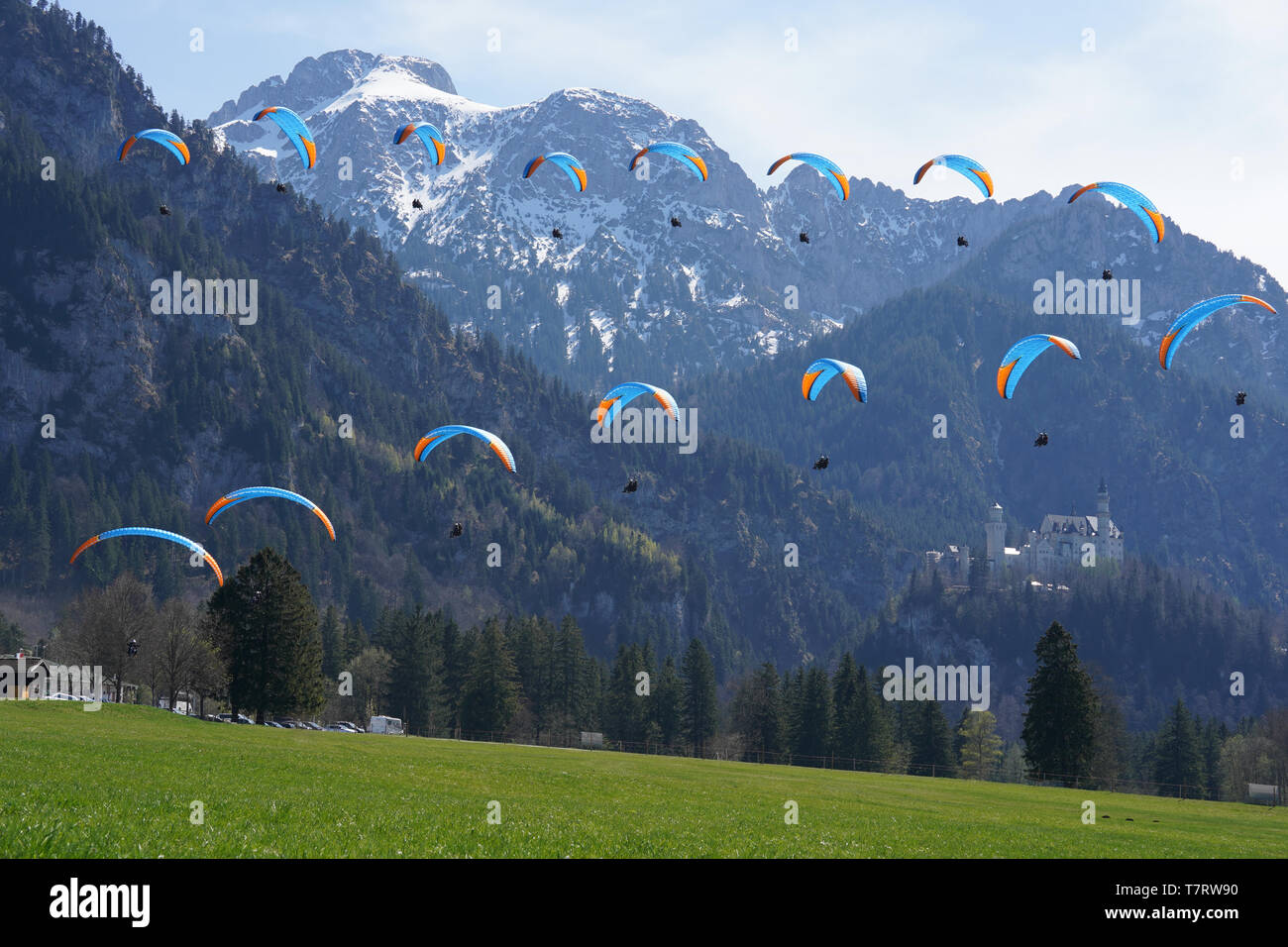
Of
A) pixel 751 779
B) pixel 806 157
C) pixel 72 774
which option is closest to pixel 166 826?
pixel 72 774

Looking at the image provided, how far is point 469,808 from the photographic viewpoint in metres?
31.0

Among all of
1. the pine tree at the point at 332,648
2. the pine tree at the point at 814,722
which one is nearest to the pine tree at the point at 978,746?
the pine tree at the point at 814,722

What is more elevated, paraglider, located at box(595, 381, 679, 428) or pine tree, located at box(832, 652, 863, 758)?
paraglider, located at box(595, 381, 679, 428)

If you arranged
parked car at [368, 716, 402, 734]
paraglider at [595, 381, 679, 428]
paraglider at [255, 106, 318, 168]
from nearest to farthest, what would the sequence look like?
paraglider at [595, 381, 679, 428]
paraglider at [255, 106, 318, 168]
parked car at [368, 716, 402, 734]

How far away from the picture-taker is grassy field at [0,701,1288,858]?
2134 cm

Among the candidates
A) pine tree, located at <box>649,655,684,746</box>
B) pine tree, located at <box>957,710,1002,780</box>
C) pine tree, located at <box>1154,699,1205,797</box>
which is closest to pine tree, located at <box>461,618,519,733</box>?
pine tree, located at <box>649,655,684,746</box>

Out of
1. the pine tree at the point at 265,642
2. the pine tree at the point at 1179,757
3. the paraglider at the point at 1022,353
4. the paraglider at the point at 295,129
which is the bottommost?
the pine tree at the point at 1179,757

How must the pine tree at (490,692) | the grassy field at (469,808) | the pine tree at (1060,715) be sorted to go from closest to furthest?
the grassy field at (469,808) < the pine tree at (1060,715) < the pine tree at (490,692)

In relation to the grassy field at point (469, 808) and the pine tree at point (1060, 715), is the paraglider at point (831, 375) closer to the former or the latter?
the grassy field at point (469, 808)

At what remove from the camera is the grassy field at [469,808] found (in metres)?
21.3

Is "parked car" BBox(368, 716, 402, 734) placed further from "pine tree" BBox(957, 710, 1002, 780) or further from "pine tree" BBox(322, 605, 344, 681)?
"pine tree" BBox(957, 710, 1002, 780)

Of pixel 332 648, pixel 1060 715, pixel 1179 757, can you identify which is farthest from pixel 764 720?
pixel 332 648

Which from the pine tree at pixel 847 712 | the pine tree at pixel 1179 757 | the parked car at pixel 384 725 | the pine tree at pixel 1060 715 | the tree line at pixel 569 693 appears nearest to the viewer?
the tree line at pixel 569 693
